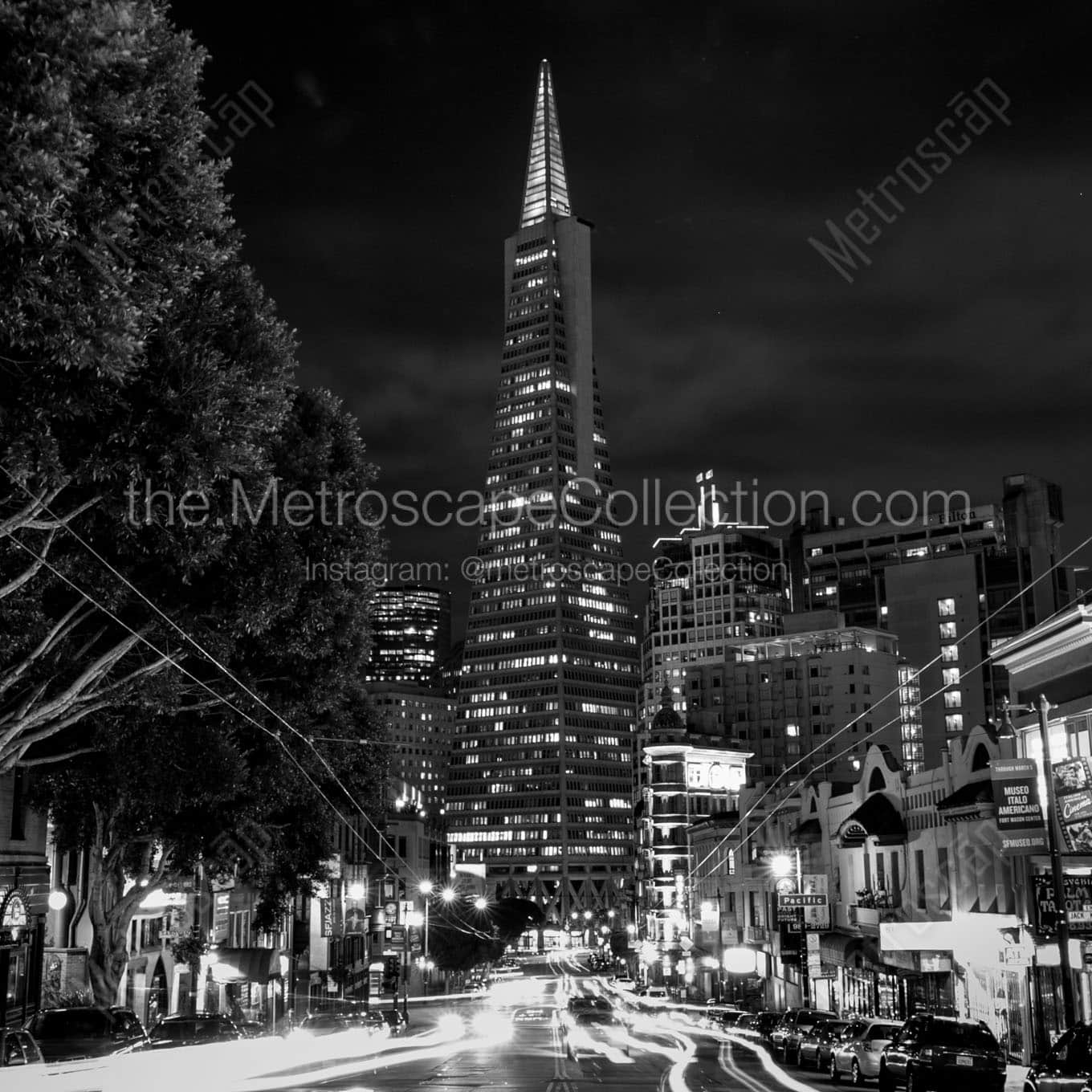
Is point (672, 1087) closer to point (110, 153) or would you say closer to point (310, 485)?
point (310, 485)

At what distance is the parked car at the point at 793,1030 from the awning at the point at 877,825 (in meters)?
7.58

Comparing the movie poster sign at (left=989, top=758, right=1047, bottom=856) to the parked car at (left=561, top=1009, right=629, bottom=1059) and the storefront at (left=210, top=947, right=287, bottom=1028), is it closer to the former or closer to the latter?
the parked car at (left=561, top=1009, right=629, bottom=1059)

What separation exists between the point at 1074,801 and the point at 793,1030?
568 inches

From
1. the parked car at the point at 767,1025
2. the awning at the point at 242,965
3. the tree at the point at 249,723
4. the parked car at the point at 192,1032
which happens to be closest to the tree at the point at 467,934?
the awning at the point at 242,965

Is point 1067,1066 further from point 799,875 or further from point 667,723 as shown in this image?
point 667,723

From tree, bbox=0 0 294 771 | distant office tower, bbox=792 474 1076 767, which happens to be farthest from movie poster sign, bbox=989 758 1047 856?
distant office tower, bbox=792 474 1076 767

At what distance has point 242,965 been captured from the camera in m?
53.7

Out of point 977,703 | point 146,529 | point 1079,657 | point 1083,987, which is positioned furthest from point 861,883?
point 977,703

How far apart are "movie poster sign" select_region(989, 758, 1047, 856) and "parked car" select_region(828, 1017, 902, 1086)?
5347 millimetres

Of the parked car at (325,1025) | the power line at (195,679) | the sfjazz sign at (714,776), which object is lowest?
the parked car at (325,1025)

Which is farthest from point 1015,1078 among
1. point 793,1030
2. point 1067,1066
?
point 1067,1066

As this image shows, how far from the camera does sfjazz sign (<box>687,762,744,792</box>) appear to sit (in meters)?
117

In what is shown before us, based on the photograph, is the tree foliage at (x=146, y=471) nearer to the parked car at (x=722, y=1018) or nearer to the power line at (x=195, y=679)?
the power line at (x=195, y=679)

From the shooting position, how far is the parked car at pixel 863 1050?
103 ft
